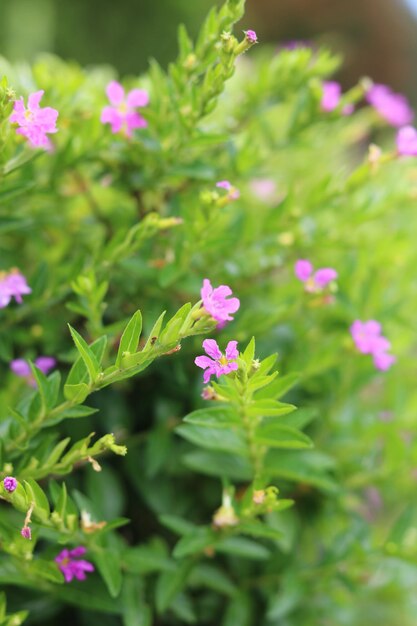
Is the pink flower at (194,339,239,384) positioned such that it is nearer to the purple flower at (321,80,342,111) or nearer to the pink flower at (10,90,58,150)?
the pink flower at (10,90,58,150)

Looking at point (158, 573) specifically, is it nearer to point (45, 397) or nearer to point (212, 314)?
point (45, 397)

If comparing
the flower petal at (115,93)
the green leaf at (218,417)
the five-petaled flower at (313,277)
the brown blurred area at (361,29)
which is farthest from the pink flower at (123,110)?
the brown blurred area at (361,29)

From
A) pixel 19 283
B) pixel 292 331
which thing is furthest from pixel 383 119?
pixel 19 283

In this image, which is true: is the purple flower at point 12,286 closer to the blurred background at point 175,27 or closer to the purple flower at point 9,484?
the purple flower at point 9,484

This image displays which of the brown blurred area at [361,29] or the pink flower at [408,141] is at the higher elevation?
the brown blurred area at [361,29]

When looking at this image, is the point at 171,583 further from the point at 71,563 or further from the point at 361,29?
the point at 361,29

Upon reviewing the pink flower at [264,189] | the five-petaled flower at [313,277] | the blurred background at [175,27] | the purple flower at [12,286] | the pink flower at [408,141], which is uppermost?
the blurred background at [175,27]

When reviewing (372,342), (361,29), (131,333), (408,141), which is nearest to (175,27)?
(361,29)

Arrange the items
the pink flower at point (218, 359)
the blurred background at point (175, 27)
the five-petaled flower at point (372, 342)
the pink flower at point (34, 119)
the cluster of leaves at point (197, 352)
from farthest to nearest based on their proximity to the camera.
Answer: the blurred background at point (175, 27) → the five-petaled flower at point (372, 342) → the cluster of leaves at point (197, 352) → the pink flower at point (34, 119) → the pink flower at point (218, 359)
